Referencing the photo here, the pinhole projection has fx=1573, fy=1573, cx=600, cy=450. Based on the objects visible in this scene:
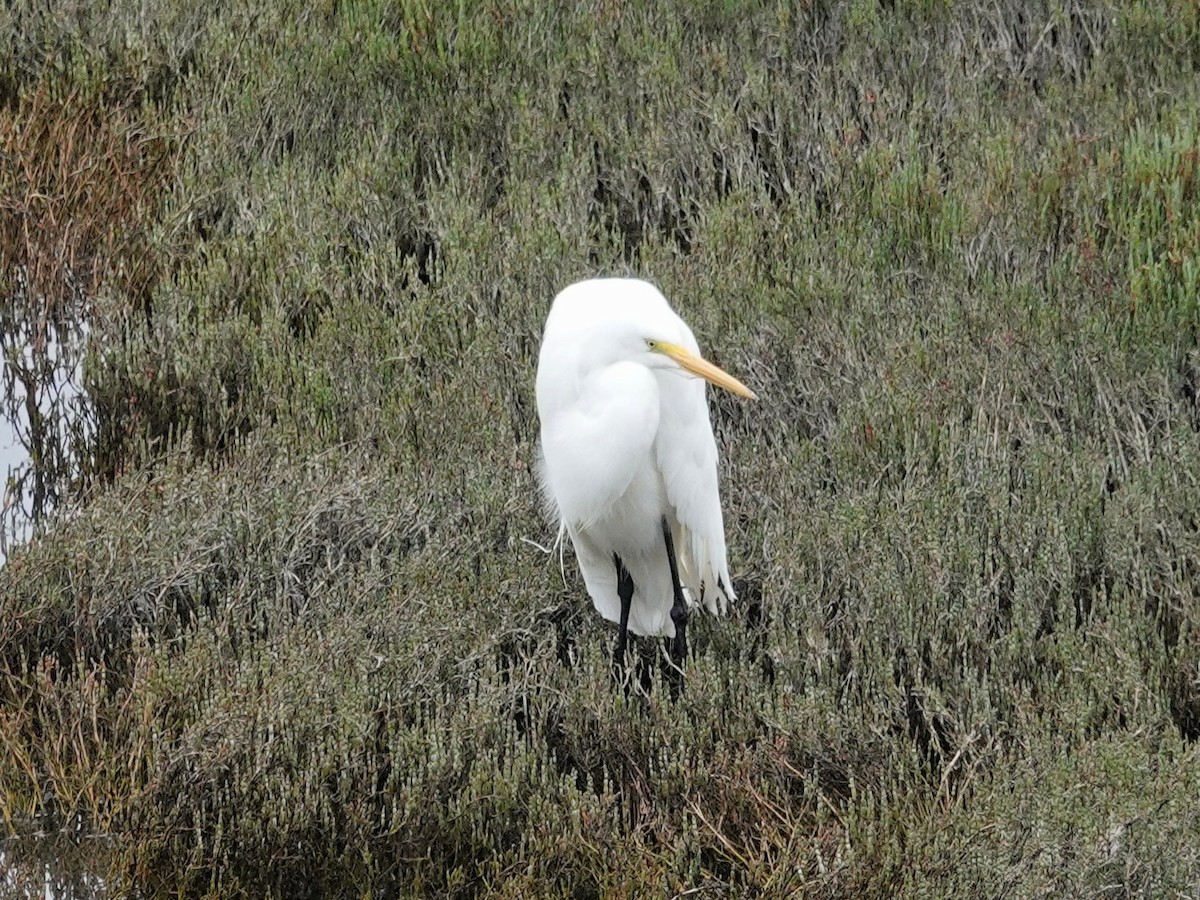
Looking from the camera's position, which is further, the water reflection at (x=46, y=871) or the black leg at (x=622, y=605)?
the black leg at (x=622, y=605)

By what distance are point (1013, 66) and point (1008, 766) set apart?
3.04 meters

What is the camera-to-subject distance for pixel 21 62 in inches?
206

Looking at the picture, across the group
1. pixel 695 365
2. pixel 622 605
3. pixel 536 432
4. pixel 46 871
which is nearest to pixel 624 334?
pixel 695 365

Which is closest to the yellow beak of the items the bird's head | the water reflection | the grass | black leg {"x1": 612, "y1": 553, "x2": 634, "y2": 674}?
the bird's head

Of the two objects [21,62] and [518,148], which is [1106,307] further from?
[21,62]

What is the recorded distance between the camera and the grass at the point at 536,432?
2635mm

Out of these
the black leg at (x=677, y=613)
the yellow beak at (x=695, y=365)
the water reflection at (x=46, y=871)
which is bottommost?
the water reflection at (x=46, y=871)

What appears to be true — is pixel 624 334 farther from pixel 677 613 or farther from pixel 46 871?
pixel 46 871

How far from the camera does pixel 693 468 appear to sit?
3.12 metres

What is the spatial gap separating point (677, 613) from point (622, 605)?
116mm

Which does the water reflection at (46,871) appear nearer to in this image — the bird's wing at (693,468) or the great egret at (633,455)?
the great egret at (633,455)

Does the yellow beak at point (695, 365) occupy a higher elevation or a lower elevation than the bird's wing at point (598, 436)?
higher

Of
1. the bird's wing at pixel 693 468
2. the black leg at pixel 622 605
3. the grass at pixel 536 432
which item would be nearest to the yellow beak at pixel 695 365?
the bird's wing at pixel 693 468

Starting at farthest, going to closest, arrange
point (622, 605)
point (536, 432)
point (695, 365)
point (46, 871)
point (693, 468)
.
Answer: point (536, 432) → point (622, 605) → point (693, 468) → point (695, 365) → point (46, 871)
